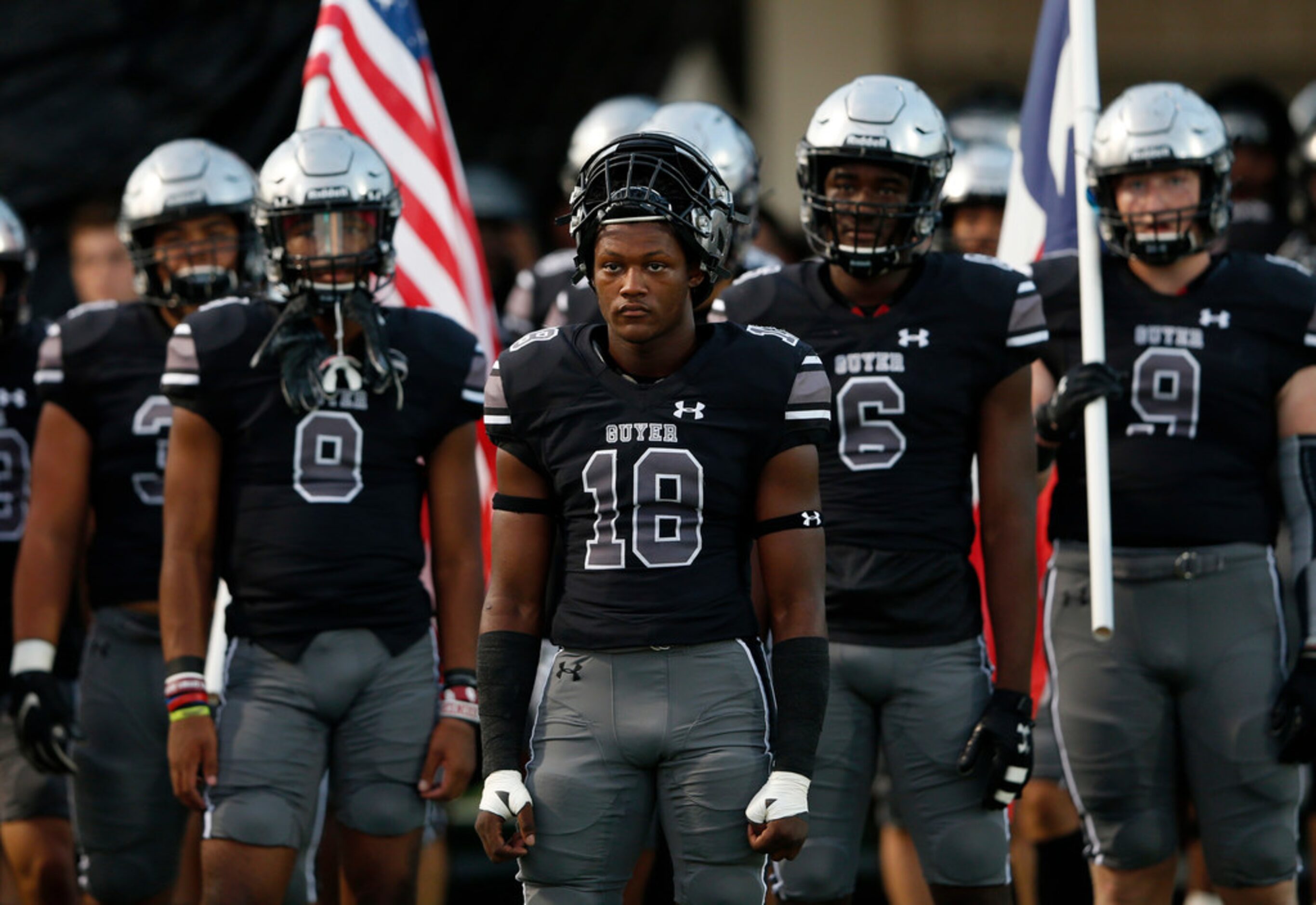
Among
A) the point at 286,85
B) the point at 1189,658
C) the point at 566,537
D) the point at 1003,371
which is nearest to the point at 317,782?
the point at 566,537

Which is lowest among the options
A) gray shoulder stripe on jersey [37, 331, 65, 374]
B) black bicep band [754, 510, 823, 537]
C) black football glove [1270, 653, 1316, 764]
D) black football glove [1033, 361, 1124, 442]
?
black football glove [1270, 653, 1316, 764]

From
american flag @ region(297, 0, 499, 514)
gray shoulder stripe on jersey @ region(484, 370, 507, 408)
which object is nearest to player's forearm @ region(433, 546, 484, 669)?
gray shoulder stripe on jersey @ region(484, 370, 507, 408)

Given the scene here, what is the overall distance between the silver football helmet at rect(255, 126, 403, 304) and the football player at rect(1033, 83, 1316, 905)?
160 centimetres

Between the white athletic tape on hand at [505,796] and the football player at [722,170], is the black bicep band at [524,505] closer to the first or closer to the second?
the white athletic tape on hand at [505,796]

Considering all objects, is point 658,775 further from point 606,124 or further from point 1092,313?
point 606,124

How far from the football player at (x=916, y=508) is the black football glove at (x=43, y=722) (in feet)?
5.80

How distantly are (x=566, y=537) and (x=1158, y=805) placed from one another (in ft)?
5.63

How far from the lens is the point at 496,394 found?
3.78m

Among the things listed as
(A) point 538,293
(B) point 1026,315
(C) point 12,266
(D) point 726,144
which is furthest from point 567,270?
(B) point 1026,315

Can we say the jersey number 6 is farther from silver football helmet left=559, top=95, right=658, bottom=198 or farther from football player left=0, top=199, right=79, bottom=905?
silver football helmet left=559, top=95, right=658, bottom=198

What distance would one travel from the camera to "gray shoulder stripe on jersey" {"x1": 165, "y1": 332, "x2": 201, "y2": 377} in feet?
14.2

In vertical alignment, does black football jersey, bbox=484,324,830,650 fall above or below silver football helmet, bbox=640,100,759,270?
below

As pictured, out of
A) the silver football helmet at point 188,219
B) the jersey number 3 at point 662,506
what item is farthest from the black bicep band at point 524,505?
the silver football helmet at point 188,219

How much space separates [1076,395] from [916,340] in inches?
19.8
